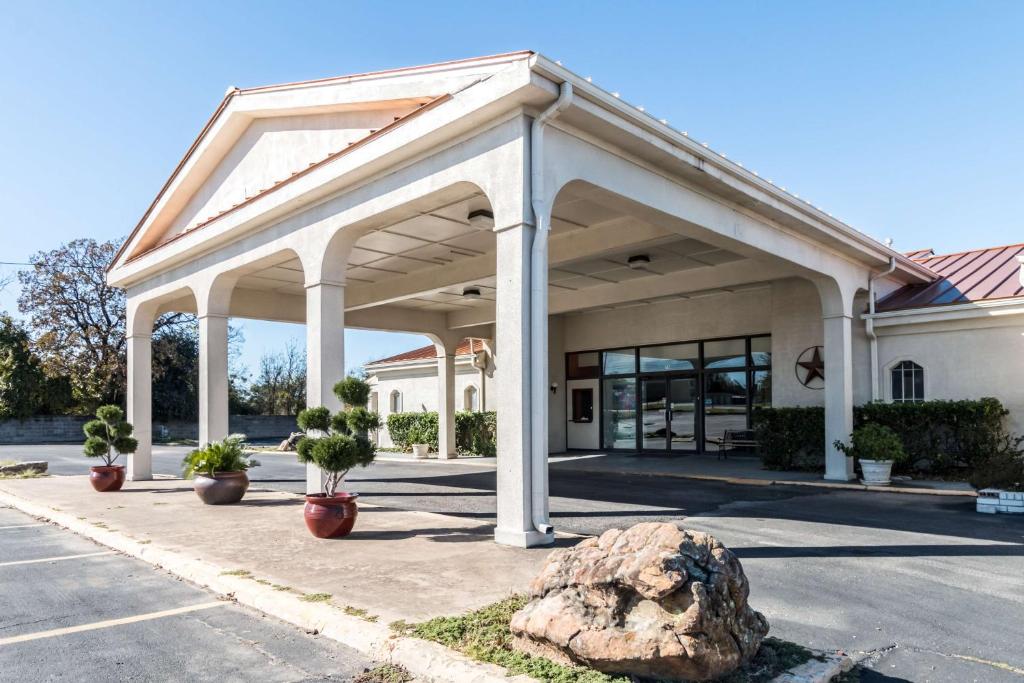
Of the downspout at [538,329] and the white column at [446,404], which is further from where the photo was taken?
the white column at [446,404]

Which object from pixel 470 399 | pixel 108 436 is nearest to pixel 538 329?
pixel 108 436

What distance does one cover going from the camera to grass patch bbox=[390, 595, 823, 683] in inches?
149

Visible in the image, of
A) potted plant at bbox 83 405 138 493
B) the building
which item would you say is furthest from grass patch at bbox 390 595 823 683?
potted plant at bbox 83 405 138 493

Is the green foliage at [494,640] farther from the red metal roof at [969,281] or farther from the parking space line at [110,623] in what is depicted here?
the red metal roof at [969,281]

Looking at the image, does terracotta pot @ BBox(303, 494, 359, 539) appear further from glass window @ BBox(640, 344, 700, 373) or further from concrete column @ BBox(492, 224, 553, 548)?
glass window @ BBox(640, 344, 700, 373)

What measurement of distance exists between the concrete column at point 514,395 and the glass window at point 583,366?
14.5 m

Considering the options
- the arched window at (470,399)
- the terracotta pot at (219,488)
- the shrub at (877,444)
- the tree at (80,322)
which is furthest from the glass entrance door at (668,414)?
the tree at (80,322)

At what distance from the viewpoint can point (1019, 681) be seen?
3975 mm

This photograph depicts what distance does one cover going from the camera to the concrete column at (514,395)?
24.0ft

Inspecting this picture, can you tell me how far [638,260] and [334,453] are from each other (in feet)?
26.8

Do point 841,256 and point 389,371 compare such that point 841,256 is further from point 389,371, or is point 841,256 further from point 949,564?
point 389,371

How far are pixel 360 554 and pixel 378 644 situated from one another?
2816 millimetres

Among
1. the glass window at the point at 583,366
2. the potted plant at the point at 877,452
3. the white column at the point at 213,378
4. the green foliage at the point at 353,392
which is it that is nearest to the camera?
the green foliage at the point at 353,392

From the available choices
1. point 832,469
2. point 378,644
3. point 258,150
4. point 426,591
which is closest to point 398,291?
point 258,150
